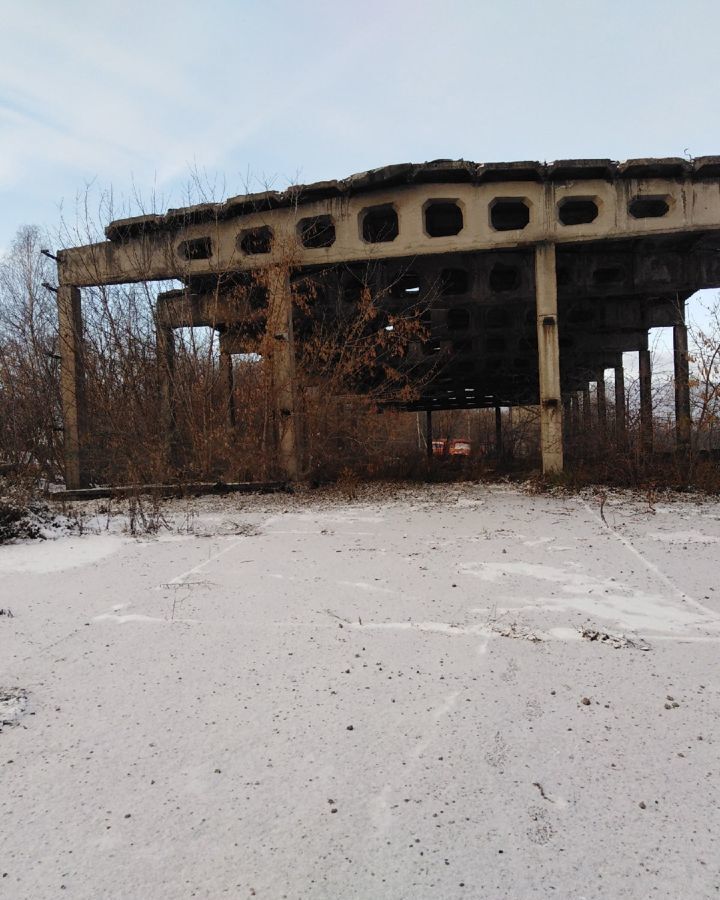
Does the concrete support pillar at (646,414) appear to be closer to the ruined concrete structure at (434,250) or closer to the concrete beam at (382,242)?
the ruined concrete structure at (434,250)

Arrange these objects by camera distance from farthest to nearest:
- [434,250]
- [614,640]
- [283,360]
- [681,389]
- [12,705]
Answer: [681,389] → [283,360] → [434,250] → [614,640] → [12,705]

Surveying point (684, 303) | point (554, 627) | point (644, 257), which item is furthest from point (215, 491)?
point (684, 303)

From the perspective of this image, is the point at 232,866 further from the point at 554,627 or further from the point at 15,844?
the point at 554,627

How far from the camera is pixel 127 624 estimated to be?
3588mm

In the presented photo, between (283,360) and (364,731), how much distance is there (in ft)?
27.3

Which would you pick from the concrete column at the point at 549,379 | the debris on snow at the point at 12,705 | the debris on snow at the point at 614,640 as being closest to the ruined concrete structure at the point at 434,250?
the concrete column at the point at 549,379

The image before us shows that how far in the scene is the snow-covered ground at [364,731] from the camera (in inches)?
62.3

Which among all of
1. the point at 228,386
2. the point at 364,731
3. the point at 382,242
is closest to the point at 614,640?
the point at 364,731

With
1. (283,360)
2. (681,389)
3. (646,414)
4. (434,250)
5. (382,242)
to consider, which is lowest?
(646,414)

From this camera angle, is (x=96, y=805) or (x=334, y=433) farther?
(x=334, y=433)

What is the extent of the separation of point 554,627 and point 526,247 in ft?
25.5

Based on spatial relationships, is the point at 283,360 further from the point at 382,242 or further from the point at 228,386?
the point at 382,242

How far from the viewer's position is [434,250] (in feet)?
31.1

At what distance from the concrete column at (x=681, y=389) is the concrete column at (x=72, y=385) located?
10.8m
